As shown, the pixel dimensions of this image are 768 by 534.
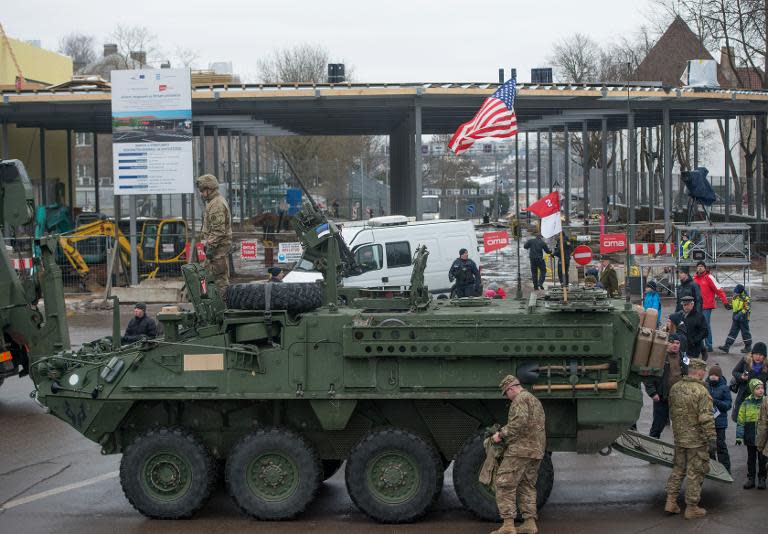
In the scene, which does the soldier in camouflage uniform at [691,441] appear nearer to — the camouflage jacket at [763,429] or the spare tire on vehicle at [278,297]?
the camouflage jacket at [763,429]

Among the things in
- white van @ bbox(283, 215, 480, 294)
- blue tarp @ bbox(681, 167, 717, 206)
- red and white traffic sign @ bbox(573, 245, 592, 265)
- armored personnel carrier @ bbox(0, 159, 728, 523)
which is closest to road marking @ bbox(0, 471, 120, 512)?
armored personnel carrier @ bbox(0, 159, 728, 523)

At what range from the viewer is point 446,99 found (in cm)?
2833

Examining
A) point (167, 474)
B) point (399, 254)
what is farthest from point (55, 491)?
point (399, 254)

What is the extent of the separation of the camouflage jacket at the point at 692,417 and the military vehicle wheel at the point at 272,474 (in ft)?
10.4

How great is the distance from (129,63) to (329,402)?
6184cm

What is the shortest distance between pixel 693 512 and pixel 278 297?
13.4ft

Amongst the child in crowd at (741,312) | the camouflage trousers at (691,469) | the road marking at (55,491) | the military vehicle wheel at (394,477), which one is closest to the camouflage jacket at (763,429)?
the camouflage trousers at (691,469)

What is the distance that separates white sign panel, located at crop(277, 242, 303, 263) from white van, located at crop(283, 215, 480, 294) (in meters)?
3.89

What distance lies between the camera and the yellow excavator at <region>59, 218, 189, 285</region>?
87.6ft

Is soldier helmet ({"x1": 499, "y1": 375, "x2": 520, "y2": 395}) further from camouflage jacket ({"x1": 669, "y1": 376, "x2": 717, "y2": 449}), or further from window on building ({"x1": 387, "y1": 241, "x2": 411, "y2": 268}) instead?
window on building ({"x1": 387, "y1": 241, "x2": 411, "y2": 268})

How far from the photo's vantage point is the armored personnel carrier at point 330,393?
9.30 m

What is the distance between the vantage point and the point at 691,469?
942cm

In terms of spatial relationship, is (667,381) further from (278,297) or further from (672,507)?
(278,297)

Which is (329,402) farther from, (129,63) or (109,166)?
(109,166)
